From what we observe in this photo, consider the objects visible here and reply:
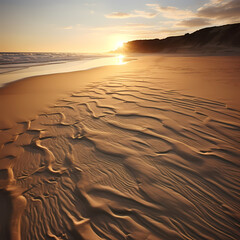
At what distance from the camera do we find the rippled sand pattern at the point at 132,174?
90 cm

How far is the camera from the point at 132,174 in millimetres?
1247

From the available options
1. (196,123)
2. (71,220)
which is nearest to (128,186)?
(71,220)

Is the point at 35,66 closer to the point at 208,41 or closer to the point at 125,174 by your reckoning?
the point at 125,174

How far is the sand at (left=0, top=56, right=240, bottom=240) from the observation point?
911 mm

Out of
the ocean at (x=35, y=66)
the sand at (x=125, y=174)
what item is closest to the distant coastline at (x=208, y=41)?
the ocean at (x=35, y=66)

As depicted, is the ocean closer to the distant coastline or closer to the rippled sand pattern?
the rippled sand pattern

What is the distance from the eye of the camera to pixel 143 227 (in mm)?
884

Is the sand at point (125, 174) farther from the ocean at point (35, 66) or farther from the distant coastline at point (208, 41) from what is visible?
the distant coastline at point (208, 41)

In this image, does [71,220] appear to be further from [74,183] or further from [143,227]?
[143,227]

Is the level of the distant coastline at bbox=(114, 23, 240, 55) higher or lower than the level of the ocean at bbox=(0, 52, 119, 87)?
higher

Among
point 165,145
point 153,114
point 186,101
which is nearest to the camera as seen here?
point 165,145

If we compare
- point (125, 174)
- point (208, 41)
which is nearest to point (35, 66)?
point (125, 174)

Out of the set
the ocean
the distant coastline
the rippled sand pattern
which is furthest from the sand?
the distant coastline

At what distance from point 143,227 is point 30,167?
4.05ft
